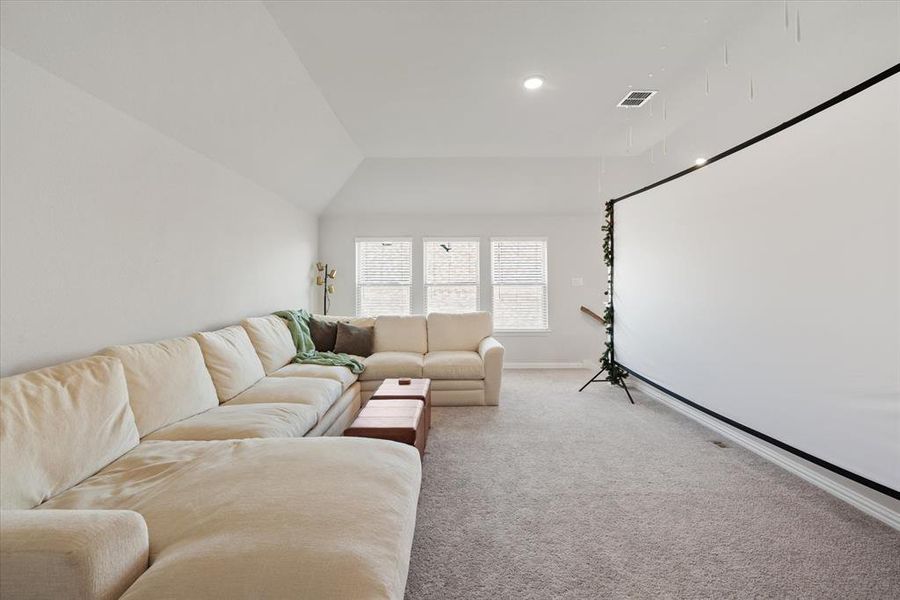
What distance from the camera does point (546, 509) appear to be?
2.19 m

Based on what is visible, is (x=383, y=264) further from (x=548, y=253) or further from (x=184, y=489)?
(x=184, y=489)

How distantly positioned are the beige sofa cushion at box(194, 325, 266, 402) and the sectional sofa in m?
0.01

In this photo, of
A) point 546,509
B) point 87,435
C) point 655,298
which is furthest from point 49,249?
point 655,298

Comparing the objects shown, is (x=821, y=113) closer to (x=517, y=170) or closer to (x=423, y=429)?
(x=423, y=429)

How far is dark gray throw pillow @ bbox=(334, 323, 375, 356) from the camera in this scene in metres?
4.52

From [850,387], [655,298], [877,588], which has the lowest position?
[877,588]

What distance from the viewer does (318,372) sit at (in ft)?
11.4

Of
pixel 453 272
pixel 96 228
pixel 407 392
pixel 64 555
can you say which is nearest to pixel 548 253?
pixel 453 272

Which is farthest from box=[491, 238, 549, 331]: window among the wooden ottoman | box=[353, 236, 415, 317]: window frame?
the wooden ottoman

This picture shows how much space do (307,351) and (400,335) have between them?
111 cm

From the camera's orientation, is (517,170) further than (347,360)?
Yes

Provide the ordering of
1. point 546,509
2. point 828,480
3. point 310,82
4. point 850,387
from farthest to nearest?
point 310,82, point 828,480, point 546,509, point 850,387

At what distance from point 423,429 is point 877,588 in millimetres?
2354

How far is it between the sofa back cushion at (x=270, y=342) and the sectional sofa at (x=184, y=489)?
2.22 feet
